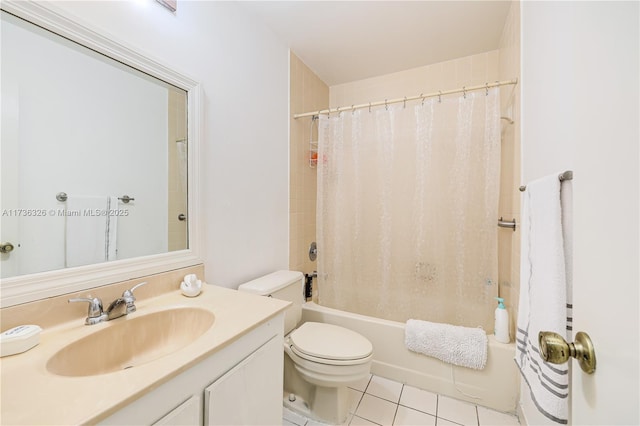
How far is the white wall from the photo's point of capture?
1.10m

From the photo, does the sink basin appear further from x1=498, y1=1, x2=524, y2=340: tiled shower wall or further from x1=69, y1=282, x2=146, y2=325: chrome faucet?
x1=498, y1=1, x2=524, y2=340: tiled shower wall

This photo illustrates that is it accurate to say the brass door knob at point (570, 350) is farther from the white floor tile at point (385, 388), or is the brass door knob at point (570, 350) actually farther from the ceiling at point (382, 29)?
the ceiling at point (382, 29)

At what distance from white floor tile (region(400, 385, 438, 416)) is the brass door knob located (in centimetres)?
130

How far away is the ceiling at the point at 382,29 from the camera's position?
1566 mm

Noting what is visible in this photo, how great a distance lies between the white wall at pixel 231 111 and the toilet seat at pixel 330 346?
0.50 metres

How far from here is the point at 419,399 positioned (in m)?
1.54

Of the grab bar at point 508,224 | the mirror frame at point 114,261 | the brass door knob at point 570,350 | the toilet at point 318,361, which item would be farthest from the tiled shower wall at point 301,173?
the brass door knob at point 570,350

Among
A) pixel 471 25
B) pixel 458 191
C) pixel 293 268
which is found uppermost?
pixel 471 25

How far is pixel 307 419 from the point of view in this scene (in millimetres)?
1405

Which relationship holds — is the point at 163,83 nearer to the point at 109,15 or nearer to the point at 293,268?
the point at 109,15

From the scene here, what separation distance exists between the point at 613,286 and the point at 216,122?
1.55m

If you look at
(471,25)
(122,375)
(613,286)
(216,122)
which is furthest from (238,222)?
(471,25)

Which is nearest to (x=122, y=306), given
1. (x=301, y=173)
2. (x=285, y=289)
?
(x=285, y=289)

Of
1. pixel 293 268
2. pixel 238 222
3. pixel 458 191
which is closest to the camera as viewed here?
pixel 238 222
